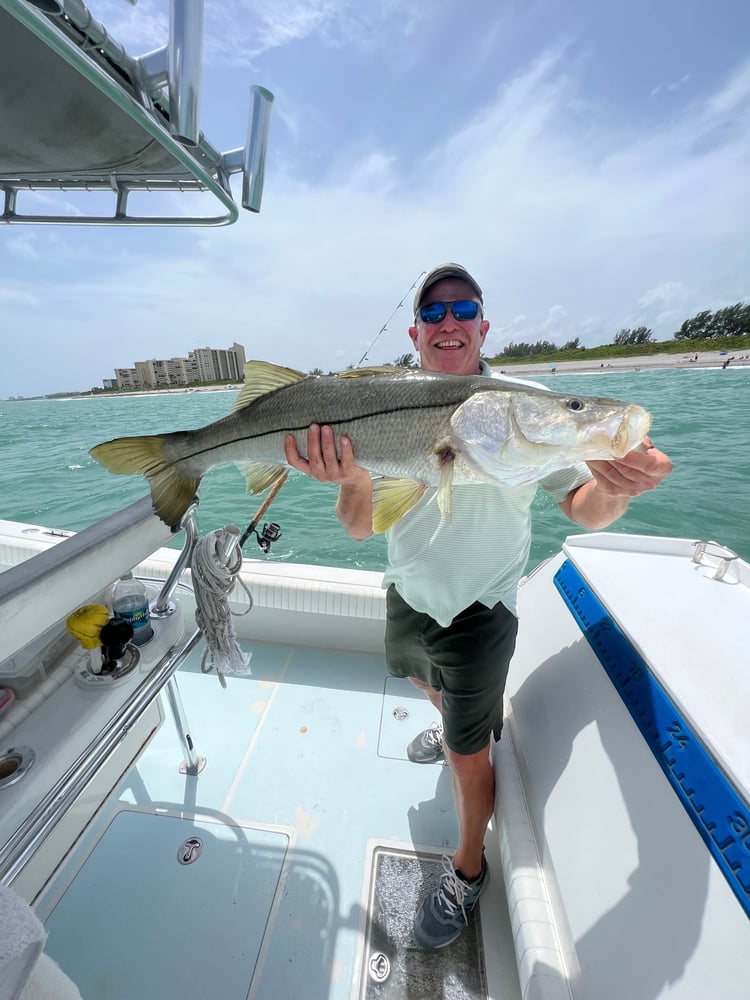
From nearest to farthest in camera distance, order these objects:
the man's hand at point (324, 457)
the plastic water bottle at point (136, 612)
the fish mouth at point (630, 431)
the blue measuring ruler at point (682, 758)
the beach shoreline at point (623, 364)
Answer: the blue measuring ruler at point (682, 758)
the fish mouth at point (630, 431)
the man's hand at point (324, 457)
the plastic water bottle at point (136, 612)
the beach shoreline at point (623, 364)

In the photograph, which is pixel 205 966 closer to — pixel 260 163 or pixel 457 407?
pixel 457 407

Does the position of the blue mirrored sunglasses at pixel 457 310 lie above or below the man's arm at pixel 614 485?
above

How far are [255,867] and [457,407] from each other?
259 centimetres

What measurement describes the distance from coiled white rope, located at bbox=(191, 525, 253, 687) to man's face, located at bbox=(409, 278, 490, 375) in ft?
4.75

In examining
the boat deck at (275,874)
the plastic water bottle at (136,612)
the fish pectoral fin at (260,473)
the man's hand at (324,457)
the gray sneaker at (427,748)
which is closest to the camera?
the boat deck at (275,874)

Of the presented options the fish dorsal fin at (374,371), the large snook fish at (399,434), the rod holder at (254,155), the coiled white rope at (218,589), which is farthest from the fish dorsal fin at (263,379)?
the rod holder at (254,155)

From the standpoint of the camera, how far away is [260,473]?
2.36 m

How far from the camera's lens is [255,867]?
7.64 feet

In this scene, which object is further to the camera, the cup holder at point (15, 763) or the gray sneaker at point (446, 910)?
the gray sneaker at point (446, 910)

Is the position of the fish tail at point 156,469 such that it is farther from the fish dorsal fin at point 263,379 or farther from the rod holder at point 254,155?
the rod holder at point 254,155

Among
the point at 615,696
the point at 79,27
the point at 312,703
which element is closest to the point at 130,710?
the point at 312,703

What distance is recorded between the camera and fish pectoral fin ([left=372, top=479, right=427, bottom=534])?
1905 millimetres

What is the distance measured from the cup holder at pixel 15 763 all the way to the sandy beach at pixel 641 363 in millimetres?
54539

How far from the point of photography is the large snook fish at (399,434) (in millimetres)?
1719
